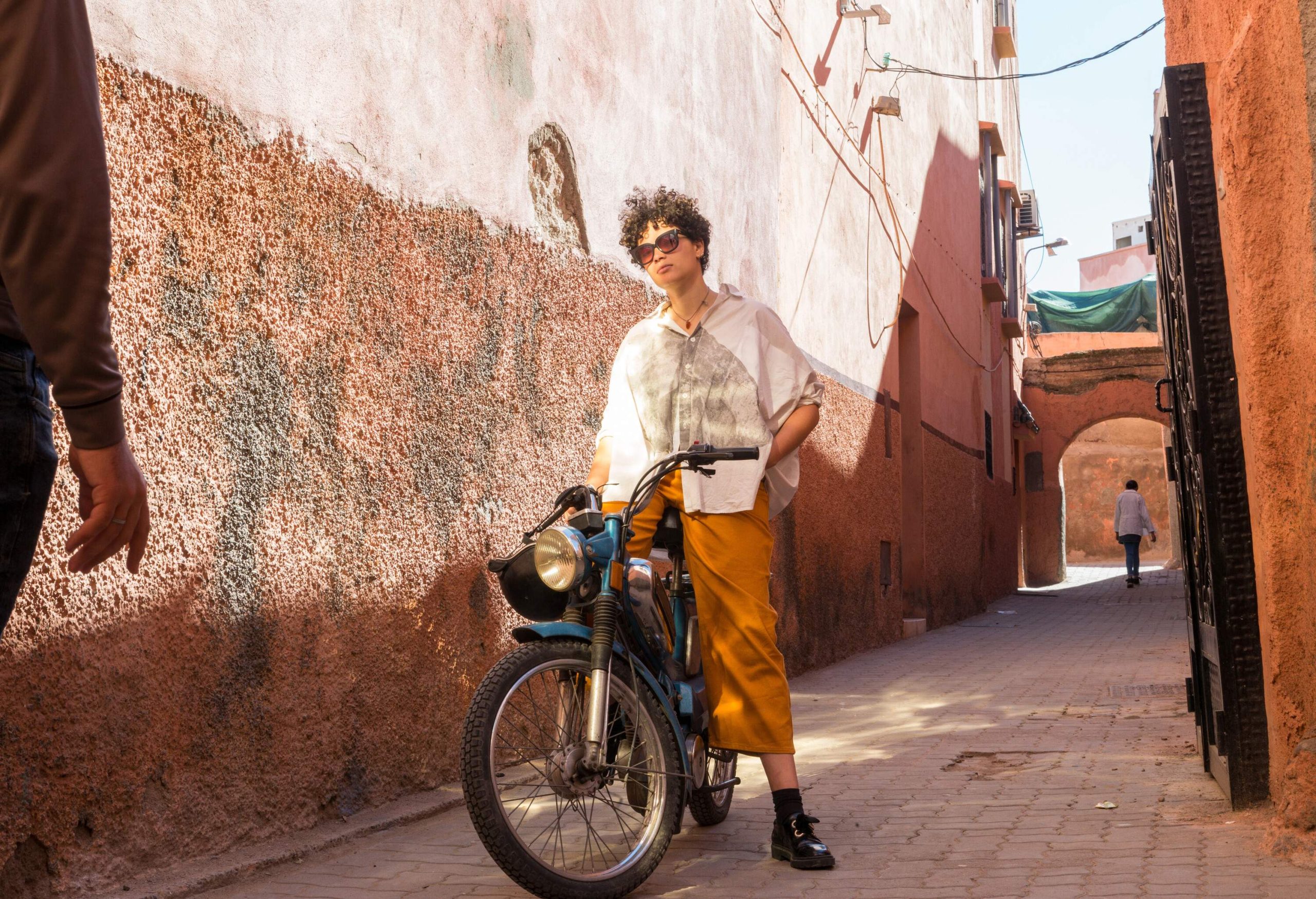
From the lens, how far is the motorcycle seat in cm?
381

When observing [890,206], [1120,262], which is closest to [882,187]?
[890,206]

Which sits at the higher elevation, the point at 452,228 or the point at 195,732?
the point at 452,228

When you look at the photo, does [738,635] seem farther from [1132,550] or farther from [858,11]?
[1132,550]

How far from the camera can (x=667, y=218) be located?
3.83 m

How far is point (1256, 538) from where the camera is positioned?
3.75m

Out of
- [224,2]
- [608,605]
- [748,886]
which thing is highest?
[224,2]

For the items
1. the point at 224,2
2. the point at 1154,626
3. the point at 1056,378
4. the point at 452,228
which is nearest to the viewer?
the point at 224,2

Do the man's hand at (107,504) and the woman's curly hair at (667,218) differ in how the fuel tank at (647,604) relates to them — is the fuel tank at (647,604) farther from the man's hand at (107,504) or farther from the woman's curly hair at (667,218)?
the man's hand at (107,504)

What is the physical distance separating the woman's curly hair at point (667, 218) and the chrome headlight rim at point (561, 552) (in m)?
0.95

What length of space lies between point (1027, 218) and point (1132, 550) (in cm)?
785

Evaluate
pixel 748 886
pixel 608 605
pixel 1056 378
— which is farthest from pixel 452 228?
pixel 1056 378

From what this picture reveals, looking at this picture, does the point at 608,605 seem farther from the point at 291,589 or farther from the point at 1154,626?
the point at 1154,626

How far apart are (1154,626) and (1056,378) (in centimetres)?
1375

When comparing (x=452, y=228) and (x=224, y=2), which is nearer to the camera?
(x=224, y=2)
